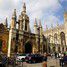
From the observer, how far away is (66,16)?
6612 centimetres

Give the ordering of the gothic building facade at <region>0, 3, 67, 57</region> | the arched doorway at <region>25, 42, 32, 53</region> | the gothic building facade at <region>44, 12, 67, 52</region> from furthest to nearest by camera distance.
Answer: the gothic building facade at <region>44, 12, 67, 52</region> < the arched doorway at <region>25, 42, 32, 53</region> < the gothic building facade at <region>0, 3, 67, 57</region>

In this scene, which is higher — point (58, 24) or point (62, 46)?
point (58, 24)

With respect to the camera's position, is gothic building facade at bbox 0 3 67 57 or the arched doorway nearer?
gothic building facade at bbox 0 3 67 57

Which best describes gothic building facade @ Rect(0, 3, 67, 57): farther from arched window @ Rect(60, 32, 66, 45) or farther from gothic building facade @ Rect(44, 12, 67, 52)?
arched window @ Rect(60, 32, 66, 45)

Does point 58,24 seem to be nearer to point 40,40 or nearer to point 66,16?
point 66,16

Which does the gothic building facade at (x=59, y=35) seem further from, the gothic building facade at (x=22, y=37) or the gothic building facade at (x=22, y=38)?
the gothic building facade at (x=22, y=37)

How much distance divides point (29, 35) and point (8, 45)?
740 centimetres

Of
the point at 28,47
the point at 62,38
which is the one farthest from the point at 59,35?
the point at 28,47

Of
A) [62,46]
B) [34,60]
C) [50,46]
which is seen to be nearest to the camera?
[34,60]

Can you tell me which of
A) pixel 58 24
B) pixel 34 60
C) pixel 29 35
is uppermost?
pixel 58 24

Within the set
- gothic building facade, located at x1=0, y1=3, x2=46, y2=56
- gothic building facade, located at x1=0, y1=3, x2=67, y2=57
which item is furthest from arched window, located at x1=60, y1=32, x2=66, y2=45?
gothic building facade, located at x1=0, y1=3, x2=46, y2=56

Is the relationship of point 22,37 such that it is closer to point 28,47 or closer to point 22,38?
point 22,38

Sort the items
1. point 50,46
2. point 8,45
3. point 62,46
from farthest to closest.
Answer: point 62,46
point 50,46
point 8,45

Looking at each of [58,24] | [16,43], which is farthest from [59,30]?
[16,43]
